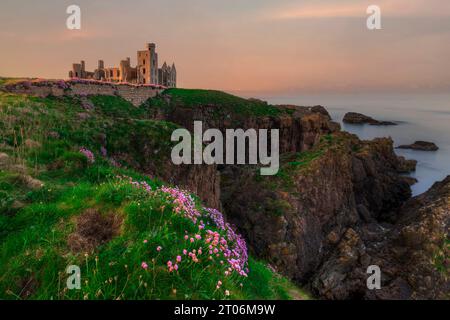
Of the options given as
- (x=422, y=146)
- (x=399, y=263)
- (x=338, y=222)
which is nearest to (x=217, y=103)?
(x=338, y=222)

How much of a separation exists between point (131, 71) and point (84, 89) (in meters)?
57.0

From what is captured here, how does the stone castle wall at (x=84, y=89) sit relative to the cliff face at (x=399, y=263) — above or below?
above

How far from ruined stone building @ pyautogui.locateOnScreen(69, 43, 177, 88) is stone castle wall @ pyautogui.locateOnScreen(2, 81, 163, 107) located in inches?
1389

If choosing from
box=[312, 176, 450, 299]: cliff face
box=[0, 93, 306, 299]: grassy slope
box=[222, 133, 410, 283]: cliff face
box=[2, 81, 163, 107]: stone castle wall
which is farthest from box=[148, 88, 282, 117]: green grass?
box=[0, 93, 306, 299]: grassy slope

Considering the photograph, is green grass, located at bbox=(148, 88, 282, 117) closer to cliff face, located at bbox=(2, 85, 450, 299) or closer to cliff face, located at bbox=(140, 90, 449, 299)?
cliff face, located at bbox=(2, 85, 450, 299)

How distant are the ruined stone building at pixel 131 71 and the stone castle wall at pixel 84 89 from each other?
35.3 meters

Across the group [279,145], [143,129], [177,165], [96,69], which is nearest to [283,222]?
[177,165]

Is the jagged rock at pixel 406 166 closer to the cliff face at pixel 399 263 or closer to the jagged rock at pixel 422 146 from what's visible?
the jagged rock at pixel 422 146

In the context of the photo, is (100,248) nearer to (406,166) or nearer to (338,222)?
(338,222)

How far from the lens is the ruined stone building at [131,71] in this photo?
91000 millimetres

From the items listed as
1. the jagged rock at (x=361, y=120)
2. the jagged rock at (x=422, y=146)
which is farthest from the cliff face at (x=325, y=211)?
the jagged rock at (x=361, y=120)

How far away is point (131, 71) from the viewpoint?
95062mm

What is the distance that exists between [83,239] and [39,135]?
32.4 ft

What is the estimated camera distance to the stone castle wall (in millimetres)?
33906
